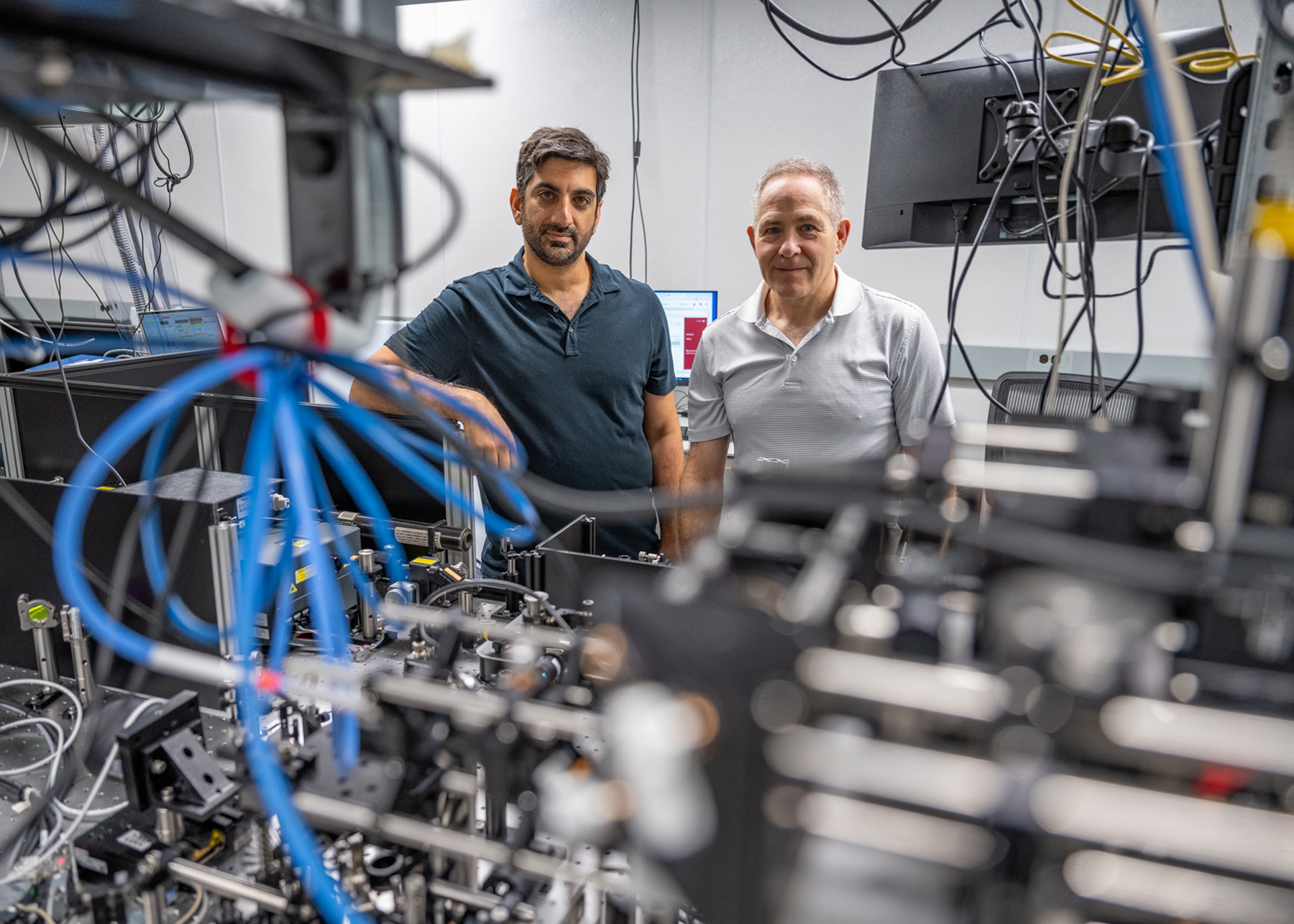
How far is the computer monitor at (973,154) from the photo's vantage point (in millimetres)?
1089

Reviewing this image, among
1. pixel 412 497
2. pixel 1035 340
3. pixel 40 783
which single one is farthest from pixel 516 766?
pixel 1035 340

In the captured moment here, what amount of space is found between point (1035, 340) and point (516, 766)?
2976 mm

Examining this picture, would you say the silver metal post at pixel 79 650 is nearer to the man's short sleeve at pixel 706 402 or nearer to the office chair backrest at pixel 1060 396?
the man's short sleeve at pixel 706 402

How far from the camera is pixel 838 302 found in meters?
1.80

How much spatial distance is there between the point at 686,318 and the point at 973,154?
1.97 metres

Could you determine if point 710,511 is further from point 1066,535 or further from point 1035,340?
point 1035,340

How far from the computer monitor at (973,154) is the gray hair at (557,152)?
83 cm

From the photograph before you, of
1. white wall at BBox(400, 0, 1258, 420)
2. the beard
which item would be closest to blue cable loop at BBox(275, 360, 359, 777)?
the beard

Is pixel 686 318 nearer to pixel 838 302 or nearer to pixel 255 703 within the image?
pixel 838 302

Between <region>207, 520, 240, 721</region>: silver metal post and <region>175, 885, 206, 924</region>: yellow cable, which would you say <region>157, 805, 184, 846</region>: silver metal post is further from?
<region>207, 520, 240, 721</region>: silver metal post

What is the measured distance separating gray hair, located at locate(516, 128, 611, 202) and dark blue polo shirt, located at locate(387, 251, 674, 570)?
0.23 m

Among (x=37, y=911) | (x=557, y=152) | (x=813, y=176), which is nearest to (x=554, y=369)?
(x=557, y=152)

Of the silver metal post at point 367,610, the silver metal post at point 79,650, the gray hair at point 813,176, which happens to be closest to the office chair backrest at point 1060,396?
the gray hair at point 813,176

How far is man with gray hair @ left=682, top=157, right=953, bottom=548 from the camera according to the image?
1.75 m
